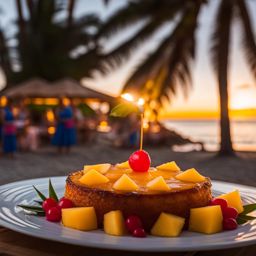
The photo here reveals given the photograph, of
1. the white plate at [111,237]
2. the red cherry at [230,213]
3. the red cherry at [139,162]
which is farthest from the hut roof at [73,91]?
the red cherry at [230,213]

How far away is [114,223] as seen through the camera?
347 cm

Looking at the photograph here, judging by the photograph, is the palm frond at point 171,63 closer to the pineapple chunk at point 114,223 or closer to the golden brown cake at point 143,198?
the golden brown cake at point 143,198

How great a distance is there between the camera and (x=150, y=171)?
4461 mm

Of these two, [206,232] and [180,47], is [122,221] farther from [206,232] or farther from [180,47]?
[180,47]

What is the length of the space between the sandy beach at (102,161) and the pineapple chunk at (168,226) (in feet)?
18.8

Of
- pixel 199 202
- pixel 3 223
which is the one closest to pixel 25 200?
pixel 3 223

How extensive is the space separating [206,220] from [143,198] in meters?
0.49

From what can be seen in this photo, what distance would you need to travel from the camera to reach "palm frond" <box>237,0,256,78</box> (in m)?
15.3

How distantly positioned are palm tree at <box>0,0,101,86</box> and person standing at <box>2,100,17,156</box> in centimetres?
1191

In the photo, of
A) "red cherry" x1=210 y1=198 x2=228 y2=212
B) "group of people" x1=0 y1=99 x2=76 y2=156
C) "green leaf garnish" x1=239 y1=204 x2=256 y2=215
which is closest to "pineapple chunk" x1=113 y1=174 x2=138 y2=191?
"red cherry" x1=210 y1=198 x2=228 y2=212

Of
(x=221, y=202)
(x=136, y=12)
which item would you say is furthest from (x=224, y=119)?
(x=221, y=202)

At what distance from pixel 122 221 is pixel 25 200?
1.04m

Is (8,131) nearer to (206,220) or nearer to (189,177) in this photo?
(189,177)

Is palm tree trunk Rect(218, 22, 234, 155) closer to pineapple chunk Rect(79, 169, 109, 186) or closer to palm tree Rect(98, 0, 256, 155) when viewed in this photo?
palm tree Rect(98, 0, 256, 155)
